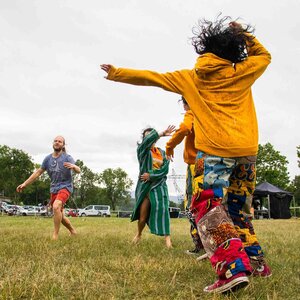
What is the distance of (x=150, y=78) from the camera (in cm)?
292

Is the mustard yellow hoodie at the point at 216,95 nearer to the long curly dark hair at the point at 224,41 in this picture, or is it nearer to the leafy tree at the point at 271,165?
the long curly dark hair at the point at 224,41

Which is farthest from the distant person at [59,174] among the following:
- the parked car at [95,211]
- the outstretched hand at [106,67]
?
the parked car at [95,211]

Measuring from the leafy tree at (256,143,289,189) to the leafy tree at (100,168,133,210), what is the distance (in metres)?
47.4

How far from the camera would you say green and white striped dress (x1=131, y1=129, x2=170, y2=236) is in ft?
19.6

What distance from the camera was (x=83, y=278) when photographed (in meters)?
2.82

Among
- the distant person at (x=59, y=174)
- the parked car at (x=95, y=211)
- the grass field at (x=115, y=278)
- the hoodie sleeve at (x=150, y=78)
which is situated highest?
the hoodie sleeve at (x=150, y=78)

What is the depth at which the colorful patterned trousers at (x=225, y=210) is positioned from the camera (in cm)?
248

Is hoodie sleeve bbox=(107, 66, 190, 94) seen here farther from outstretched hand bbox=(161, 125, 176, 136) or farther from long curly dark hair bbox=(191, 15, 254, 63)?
outstretched hand bbox=(161, 125, 176, 136)

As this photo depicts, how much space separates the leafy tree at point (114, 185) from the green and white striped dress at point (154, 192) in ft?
282

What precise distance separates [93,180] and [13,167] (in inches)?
1058

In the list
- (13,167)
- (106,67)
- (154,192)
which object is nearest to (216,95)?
(106,67)

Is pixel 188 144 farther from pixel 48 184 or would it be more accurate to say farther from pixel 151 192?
pixel 48 184

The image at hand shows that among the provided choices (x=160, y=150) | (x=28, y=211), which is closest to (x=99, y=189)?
(x=28, y=211)

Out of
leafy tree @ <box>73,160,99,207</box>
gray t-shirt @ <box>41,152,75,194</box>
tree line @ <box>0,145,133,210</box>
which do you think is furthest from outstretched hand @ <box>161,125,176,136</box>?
leafy tree @ <box>73,160,99,207</box>
